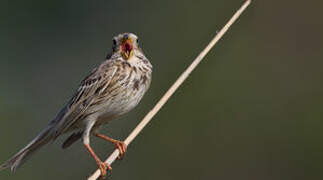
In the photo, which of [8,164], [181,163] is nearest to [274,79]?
[181,163]

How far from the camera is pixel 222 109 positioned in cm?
1088

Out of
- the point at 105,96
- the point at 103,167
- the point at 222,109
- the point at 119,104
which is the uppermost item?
the point at 105,96

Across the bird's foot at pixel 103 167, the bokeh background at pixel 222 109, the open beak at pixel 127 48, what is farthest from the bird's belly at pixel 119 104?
the bokeh background at pixel 222 109

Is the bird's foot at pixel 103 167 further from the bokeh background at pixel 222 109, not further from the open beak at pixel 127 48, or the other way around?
the bokeh background at pixel 222 109

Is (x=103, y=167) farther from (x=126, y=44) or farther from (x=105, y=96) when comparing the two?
(x=126, y=44)

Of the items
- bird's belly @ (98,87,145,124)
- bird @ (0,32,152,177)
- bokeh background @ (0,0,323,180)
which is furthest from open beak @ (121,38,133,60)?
bokeh background @ (0,0,323,180)

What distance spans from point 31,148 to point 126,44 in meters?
1.40

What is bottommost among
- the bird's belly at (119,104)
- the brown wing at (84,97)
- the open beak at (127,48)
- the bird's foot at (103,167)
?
the bird's foot at (103,167)

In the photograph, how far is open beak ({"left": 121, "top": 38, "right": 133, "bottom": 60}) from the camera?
7605mm

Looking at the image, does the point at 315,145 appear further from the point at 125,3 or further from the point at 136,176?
the point at 125,3

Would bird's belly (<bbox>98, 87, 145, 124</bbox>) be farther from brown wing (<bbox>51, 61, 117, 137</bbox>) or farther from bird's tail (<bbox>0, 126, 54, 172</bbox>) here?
bird's tail (<bbox>0, 126, 54, 172</bbox>)

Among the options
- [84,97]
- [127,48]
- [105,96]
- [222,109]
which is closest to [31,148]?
[84,97]

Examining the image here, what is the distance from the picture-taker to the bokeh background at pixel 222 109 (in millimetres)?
10242

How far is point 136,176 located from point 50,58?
15.1 feet
